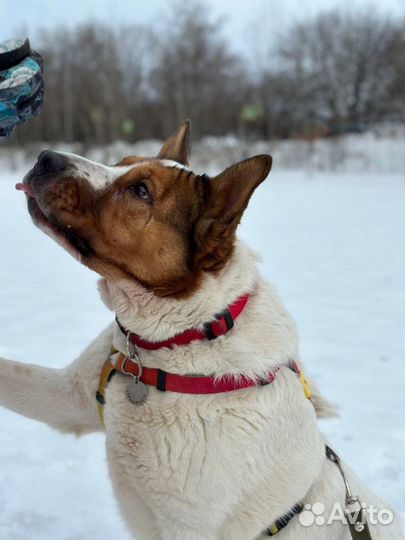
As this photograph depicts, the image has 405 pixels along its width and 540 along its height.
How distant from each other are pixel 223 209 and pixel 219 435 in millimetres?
892

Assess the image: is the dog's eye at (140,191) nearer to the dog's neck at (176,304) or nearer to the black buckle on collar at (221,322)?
the dog's neck at (176,304)

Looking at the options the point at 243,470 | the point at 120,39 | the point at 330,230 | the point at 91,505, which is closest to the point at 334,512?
the point at 243,470

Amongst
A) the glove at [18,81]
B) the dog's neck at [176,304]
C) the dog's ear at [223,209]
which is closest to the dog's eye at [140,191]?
the dog's ear at [223,209]

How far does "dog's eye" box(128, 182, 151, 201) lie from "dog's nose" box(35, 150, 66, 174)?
0.96 ft

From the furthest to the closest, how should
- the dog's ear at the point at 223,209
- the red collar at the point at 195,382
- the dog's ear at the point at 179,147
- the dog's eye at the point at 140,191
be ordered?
1. the dog's ear at the point at 179,147
2. the dog's eye at the point at 140,191
3. the red collar at the point at 195,382
4. the dog's ear at the point at 223,209

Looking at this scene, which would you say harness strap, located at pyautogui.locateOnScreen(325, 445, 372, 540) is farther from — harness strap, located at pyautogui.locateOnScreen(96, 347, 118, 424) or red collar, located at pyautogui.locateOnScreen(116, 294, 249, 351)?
harness strap, located at pyautogui.locateOnScreen(96, 347, 118, 424)

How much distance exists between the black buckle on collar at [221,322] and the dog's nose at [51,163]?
2.84 ft

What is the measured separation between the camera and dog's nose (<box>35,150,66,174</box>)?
2.52 metres

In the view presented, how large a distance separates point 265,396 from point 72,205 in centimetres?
109

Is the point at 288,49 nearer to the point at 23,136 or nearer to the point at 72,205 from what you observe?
the point at 23,136

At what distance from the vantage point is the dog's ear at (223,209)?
2377 mm

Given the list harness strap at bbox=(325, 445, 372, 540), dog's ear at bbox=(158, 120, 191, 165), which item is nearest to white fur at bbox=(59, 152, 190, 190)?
dog's ear at bbox=(158, 120, 191, 165)

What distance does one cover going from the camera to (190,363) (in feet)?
8.27

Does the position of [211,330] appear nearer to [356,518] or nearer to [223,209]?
[223,209]
